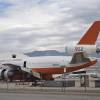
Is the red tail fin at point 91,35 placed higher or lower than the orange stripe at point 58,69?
higher

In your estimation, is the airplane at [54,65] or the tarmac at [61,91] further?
the airplane at [54,65]

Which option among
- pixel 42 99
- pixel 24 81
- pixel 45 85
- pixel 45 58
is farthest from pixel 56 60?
pixel 42 99

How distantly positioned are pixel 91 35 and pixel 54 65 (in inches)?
268

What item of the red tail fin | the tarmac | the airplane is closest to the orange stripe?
the airplane

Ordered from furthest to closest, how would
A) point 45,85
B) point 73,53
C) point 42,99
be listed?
1. point 73,53
2. point 45,85
3. point 42,99

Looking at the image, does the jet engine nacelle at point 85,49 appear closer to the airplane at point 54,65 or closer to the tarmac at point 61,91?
the airplane at point 54,65

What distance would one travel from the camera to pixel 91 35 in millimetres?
54906

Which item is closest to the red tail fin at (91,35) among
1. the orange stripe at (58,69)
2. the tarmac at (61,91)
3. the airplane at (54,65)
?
the airplane at (54,65)

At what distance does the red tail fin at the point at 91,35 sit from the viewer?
2136 inches

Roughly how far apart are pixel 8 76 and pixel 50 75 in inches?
229

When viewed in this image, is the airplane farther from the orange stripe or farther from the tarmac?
the tarmac

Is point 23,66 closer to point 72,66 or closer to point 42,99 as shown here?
point 72,66

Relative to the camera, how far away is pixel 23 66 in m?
55.7

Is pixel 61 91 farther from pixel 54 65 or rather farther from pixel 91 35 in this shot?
pixel 91 35
